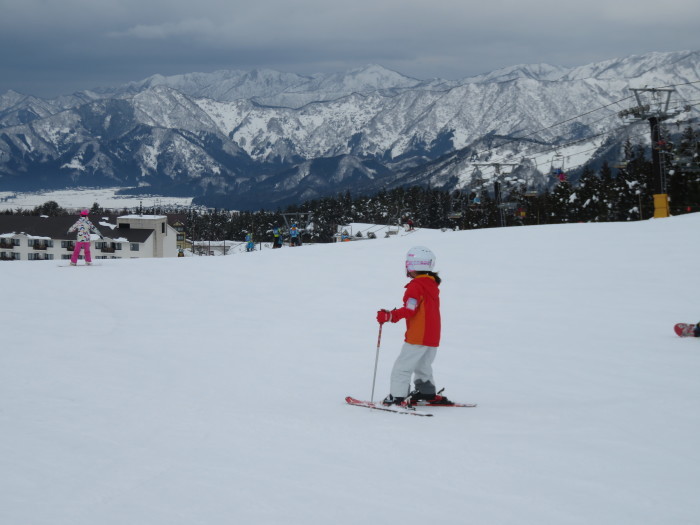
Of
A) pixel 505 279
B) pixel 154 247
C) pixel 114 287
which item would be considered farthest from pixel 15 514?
pixel 154 247

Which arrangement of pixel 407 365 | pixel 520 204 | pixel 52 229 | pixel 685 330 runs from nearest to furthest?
pixel 407 365
pixel 685 330
pixel 520 204
pixel 52 229

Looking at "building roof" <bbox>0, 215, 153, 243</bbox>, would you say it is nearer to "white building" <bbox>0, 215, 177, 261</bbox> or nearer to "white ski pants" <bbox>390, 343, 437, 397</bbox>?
"white building" <bbox>0, 215, 177, 261</bbox>

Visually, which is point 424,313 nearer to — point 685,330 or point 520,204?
point 685,330

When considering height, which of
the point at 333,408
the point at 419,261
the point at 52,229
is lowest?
the point at 333,408

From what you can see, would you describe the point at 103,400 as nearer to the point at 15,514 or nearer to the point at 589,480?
the point at 15,514

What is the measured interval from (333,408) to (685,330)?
277 inches

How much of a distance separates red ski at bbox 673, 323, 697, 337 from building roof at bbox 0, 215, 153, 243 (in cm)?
8502

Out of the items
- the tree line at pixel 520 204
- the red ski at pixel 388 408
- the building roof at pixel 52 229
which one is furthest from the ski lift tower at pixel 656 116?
the building roof at pixel 52 229

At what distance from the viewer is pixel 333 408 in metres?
7.02

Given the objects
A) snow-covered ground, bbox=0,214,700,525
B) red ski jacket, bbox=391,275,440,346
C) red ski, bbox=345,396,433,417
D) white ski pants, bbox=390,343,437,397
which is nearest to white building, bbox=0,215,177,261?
snow-covered ground, bbox=0,214,700,525

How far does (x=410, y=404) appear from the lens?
6902 mm

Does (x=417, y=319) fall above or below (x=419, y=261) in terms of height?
below

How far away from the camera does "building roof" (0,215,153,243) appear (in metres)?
89.2

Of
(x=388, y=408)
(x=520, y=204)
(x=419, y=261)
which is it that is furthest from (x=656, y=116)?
(x=388, y=408)
